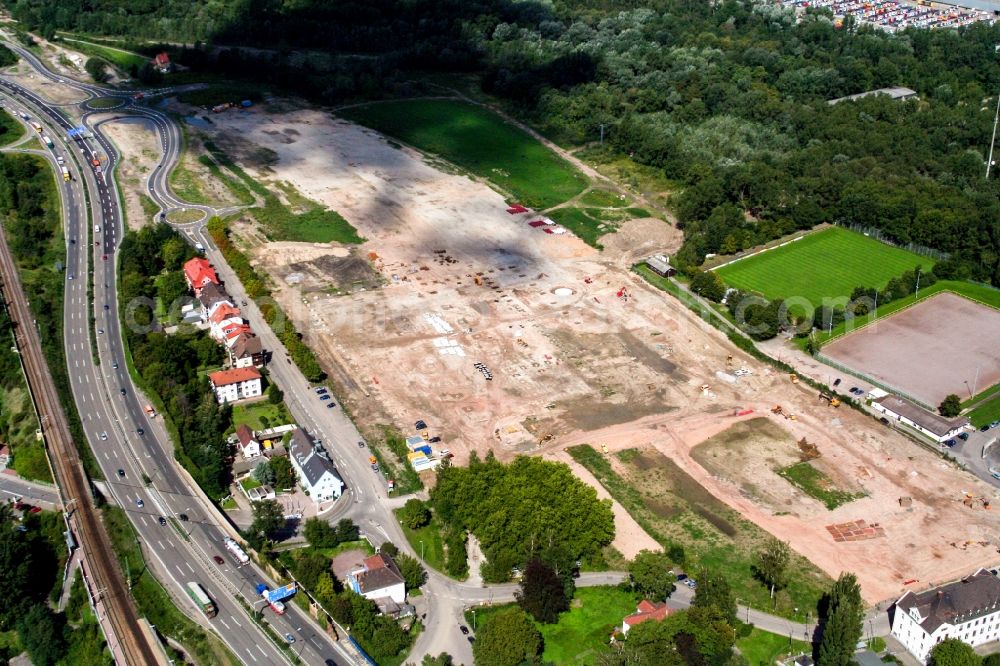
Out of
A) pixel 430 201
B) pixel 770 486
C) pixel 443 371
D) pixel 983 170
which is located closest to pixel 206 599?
pixel 443 371

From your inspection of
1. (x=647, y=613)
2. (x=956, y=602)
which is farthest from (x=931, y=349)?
(x=647, y=613)

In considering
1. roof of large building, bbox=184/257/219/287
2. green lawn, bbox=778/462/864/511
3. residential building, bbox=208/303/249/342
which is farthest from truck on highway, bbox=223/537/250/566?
green lawn, bbox=778/462/864/511

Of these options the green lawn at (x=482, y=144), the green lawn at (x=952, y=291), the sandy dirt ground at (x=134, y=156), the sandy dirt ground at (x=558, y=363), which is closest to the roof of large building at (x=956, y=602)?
the sandy dirt ground at (x=558, y=363)

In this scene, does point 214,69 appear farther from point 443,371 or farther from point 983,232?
point 983,232

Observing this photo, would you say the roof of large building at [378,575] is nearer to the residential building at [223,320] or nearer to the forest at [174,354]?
the forest at [174,354]

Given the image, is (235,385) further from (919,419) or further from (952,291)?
(952,291)

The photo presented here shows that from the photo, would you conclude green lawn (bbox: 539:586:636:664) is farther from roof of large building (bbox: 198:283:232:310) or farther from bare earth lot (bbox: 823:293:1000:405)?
roof of large building (bbox: 198:283:232:310)
